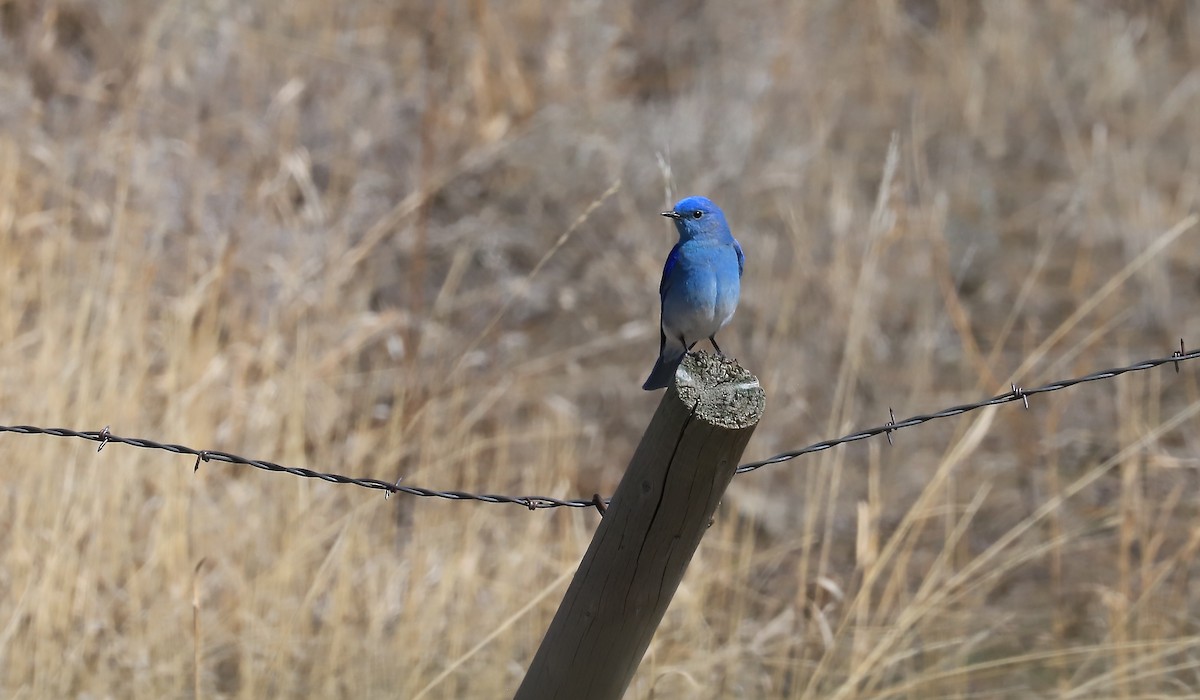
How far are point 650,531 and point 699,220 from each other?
4.74ft

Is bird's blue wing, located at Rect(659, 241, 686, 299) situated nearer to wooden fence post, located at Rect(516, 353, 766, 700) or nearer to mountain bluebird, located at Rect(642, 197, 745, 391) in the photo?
mountain bluebird, located at Rect(642, 197, 745, 391)

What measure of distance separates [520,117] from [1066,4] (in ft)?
14.6

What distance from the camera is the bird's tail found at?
3086mm

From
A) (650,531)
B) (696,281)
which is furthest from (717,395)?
(696,281)

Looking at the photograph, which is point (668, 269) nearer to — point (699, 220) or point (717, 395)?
point (699, 220)

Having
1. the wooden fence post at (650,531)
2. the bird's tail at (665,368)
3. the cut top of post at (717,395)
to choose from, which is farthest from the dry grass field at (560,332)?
the cut top of post at (717,395)

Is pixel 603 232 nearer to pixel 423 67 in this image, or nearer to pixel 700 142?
pixel 700 142

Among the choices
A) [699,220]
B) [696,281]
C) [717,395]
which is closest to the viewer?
[717,395]

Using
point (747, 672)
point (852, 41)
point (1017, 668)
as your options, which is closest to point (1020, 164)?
point (852, 41)

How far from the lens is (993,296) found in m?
7.11

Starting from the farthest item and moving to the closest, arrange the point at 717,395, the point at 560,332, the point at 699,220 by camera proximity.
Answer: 1. the point at 560,332
2. the point at 699,220
3. the point at 717,395

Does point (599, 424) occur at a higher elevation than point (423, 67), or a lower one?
lower

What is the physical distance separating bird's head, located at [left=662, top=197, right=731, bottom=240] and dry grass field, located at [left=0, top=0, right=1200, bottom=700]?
0.14 m

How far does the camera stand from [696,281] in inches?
124
